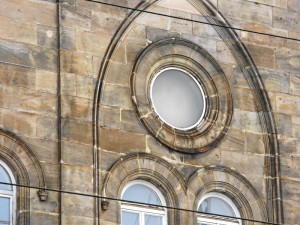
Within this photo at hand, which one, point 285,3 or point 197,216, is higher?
point 285,3

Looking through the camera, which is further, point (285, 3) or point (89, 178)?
point (285, 3)

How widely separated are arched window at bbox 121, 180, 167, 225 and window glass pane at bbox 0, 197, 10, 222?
2397 mm

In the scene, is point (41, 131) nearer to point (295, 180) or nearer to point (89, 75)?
point (89, 75)

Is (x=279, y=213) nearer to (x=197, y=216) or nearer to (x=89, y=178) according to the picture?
(x=197, y=216)

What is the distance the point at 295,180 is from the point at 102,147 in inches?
168

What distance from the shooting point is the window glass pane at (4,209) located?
116 feet

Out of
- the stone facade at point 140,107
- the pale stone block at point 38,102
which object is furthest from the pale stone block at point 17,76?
the pale stone block at point 38,102

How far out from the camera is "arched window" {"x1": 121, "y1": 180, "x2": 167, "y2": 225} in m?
36.7

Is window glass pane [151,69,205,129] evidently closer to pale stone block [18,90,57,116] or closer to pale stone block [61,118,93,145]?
pale stone block [61,118,93,145]

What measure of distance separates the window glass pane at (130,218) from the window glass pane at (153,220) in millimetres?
197

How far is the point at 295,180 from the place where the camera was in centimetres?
3844

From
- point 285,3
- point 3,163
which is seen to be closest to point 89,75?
point 3,163

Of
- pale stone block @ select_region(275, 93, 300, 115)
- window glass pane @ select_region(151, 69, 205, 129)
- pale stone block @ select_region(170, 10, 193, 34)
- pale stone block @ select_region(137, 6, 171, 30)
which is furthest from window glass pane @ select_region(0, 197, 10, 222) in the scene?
pale stone block @ select_region(275, 93, 300, 115)

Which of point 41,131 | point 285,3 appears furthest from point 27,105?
point 285,3
